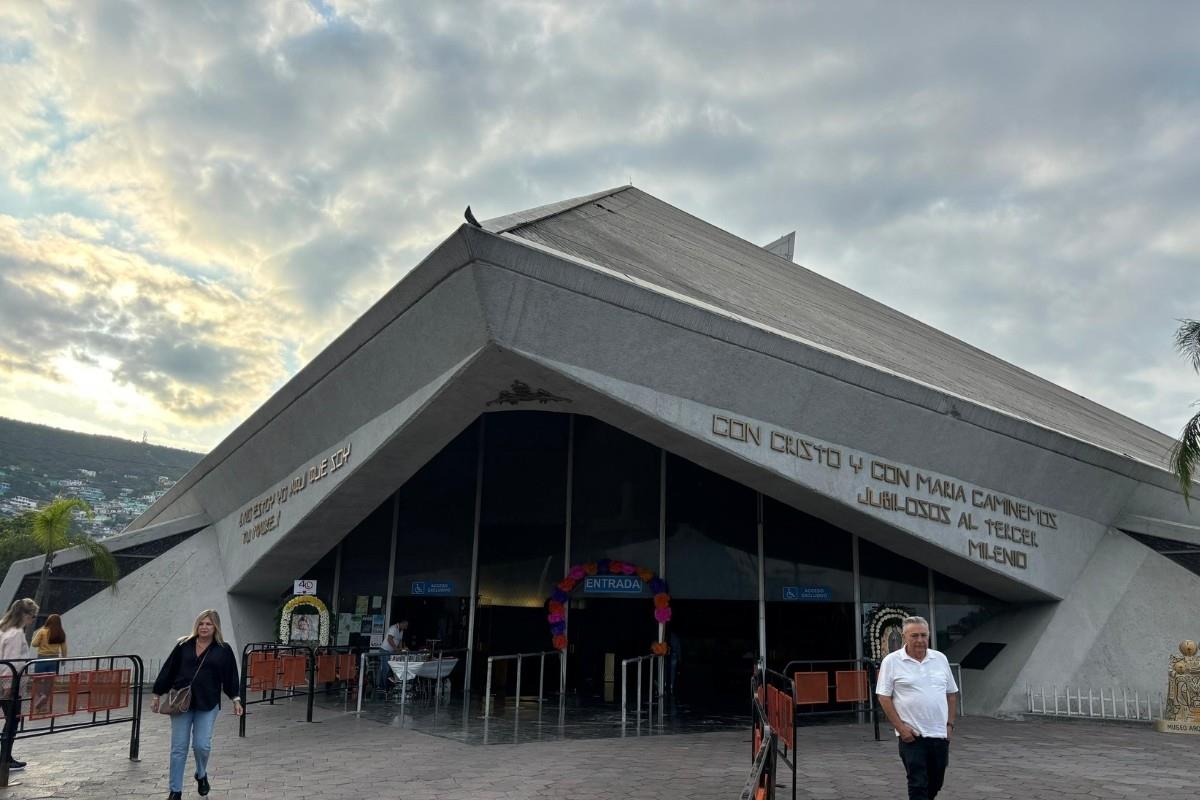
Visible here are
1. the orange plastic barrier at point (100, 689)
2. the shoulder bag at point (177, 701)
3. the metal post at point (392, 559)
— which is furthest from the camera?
the metal post at point (392, 559)

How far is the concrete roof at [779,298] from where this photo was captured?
13.9 meters

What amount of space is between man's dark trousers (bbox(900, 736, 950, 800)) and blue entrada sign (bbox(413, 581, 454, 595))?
12749 mm

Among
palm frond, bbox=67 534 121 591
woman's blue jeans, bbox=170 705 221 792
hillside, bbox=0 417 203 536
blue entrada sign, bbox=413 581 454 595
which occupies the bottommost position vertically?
woman's blue jeans, bbox=170 705 221 792

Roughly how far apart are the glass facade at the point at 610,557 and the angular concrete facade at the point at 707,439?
Answer: 138 centimetres

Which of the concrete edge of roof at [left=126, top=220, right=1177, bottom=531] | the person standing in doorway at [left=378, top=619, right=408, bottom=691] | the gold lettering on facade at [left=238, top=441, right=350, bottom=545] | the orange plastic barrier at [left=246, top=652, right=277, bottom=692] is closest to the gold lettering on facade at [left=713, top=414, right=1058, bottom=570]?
the concrete edge of roof at [left=126, top=220, right=1177, bottom=531]

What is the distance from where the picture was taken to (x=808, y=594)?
16.5 metres

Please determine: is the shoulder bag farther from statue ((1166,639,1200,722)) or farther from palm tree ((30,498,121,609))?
statue ((1166,639,1200,722))

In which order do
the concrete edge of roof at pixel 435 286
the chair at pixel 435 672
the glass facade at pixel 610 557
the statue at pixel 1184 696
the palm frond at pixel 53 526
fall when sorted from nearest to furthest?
the concrete edge of roof at pixel 435 286 → the statue at pixel 1184 696 → the chair at pixel 435 672 → the glass facade at pixel 610 557 → the palm frond at pixel 53 526

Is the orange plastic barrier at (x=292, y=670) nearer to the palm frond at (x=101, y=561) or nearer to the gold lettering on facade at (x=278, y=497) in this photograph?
the gold lettering on facade at (x=278, y=497)

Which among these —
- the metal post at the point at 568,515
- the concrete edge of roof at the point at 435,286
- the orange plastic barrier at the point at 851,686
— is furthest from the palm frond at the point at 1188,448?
the metal post at the point at 568,515

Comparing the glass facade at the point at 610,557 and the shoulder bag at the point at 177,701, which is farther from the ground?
the glass facade at the point at 610,557

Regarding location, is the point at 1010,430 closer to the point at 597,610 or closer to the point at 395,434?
the point at 597,610

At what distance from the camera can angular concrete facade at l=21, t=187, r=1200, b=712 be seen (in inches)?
479

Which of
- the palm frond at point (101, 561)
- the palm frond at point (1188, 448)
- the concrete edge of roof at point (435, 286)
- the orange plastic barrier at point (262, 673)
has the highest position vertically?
the concrete edge of roof at point (435, 286)
